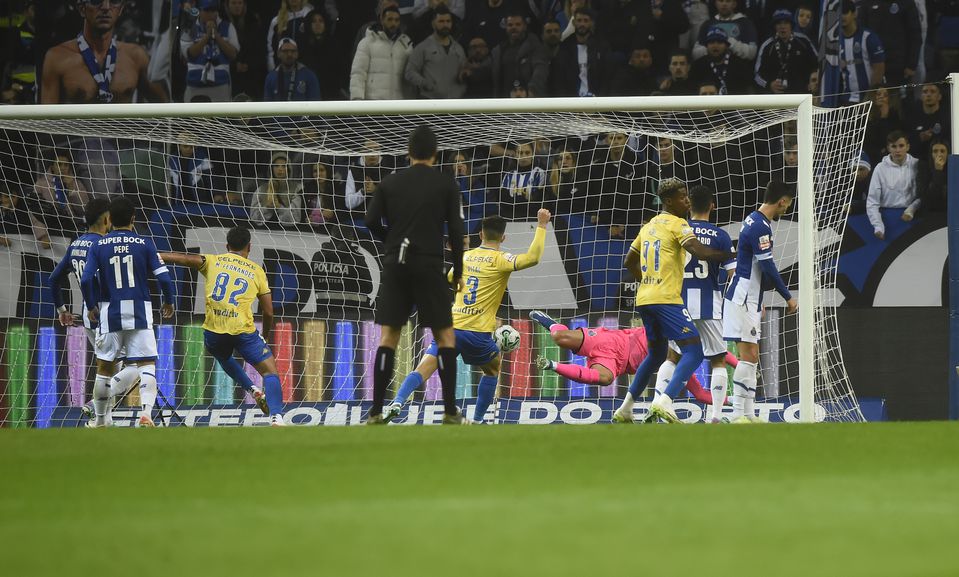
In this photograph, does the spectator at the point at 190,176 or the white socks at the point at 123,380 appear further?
the spectator at the point at 190,176

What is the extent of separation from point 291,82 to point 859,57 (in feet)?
22.4

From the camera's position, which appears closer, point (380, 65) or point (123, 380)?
point (123, 380)

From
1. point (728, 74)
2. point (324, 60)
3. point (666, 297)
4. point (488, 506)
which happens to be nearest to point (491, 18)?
point (324, 60)

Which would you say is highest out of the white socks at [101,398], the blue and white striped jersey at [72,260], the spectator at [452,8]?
the spectator at [452,8]

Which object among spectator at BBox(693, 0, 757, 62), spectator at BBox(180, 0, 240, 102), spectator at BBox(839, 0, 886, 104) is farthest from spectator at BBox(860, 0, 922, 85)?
spectator at BBox(180, 0, 240, 102)

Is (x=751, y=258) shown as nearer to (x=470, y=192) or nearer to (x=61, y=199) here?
(x=470, y=192)

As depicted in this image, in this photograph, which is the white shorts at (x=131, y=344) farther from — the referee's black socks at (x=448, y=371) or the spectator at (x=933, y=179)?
the spectator at (x=933, y=179)

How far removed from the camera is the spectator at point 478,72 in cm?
1509

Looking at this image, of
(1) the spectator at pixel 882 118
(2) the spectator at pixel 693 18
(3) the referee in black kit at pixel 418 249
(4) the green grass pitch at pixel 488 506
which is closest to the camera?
(4) the green grass pitch at pixel 488 506

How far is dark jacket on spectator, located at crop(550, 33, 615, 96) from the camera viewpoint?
15.0 metres

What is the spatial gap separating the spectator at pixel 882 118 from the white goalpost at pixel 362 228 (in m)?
0.67

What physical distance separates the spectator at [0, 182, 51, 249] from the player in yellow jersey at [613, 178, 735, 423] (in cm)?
689

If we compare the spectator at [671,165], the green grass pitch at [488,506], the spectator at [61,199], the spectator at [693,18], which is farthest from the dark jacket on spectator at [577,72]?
the green grass pitch at [488,506]

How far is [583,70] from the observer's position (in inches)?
591
